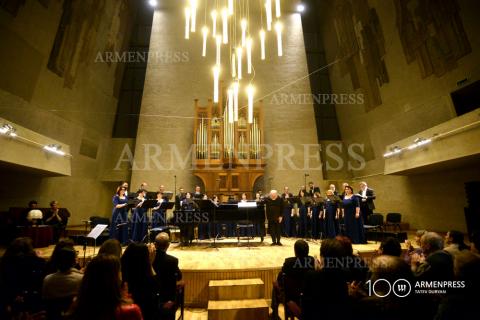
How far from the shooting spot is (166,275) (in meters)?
3.33

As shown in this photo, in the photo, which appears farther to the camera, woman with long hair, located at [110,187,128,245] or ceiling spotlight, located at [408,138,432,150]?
ceiling spotlight, located at [408,138,432,150]

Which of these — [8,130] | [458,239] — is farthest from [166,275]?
[8,130]

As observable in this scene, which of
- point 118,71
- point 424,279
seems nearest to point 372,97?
point 424,279

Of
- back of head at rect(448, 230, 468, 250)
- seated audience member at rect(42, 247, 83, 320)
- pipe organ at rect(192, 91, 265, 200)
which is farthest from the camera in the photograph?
pipe organ at rect(192, 91, 265, 200)

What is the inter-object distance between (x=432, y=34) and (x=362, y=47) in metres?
3.11

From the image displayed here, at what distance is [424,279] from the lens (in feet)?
9.08

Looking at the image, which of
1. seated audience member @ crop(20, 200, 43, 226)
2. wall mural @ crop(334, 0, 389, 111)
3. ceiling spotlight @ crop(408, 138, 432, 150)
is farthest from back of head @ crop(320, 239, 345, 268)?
wall mural @ crop(334, 0, 389, 111)

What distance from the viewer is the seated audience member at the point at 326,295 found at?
2270 millimetres

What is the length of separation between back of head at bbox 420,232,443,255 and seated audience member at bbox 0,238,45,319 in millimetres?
4382

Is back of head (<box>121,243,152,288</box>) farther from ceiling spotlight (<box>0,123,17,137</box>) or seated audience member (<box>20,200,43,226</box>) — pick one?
seated audience member (<box>20,200,43,226</box>)

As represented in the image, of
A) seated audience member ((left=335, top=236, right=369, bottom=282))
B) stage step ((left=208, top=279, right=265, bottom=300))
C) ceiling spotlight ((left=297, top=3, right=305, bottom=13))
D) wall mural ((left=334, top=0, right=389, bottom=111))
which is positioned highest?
ceiling spotlight ((left=297, top=3, right=305, bottom=13))

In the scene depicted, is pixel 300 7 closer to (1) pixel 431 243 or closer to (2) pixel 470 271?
(1) pixel 431 243

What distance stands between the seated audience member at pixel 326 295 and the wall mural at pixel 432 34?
7.79 metres

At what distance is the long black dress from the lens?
7141mm
